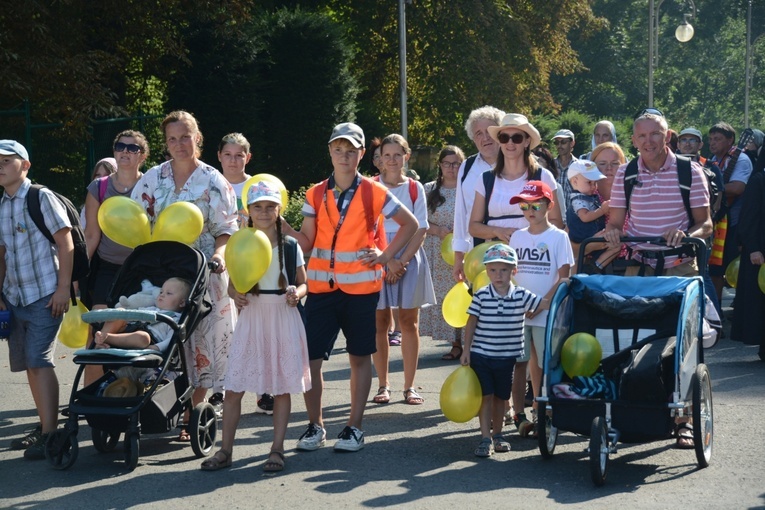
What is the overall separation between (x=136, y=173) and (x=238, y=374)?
2339mm

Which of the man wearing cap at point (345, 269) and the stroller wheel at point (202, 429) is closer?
the stroller wheel at point (202, 429)

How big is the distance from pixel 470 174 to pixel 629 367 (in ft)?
8.73

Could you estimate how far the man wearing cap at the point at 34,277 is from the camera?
764cm

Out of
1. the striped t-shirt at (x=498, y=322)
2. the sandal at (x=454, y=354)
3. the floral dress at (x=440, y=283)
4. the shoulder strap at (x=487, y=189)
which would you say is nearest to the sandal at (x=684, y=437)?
the striped t-shirt at (x=498, y=322)

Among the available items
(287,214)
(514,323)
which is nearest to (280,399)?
(514,323)

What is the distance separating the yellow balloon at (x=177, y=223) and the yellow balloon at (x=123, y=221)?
0.48ft

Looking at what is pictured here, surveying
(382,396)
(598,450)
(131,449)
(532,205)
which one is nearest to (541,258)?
(532,205)

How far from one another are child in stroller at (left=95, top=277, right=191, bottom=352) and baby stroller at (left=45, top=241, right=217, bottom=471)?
10 cm

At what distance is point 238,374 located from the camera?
713 centimetres

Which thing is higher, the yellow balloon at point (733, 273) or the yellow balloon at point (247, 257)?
the yellow balloon at point (247, 257)

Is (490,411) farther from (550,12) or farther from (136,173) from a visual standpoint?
(550,12)

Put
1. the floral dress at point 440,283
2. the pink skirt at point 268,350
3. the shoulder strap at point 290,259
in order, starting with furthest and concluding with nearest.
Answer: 1. the floral dress at point 440,283
2. the shoulder strap at point 290,259
3. the pink skirt at point 268,350

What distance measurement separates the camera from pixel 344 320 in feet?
25.1

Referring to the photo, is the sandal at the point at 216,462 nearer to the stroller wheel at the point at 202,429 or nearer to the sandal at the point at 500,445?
the stroller wheel at the point at 202,429
